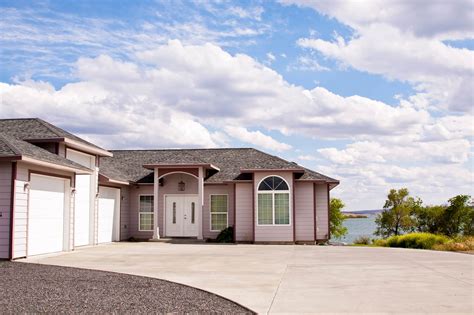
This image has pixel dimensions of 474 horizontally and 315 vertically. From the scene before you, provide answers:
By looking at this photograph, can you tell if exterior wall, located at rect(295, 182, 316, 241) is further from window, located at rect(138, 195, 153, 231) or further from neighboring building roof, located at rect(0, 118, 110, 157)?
neighboring building roof, located at rect(0, 118, 110, 157)

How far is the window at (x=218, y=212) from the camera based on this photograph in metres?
28.3

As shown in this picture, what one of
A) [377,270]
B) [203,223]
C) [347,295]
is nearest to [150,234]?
[203,223]

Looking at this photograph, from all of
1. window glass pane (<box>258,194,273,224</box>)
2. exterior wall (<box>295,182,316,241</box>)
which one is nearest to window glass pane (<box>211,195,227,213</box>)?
window glass pane (<box>258,194,273,224</box>)

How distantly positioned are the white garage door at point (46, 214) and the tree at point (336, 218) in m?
21.6

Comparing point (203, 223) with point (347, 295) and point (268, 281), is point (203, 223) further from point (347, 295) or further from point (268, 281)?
point (347, 295)

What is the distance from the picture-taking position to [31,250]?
17.9 m

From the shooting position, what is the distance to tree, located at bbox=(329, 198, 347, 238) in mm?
37656

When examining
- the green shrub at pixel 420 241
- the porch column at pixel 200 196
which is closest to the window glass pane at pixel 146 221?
the porch column at pixel 200 196

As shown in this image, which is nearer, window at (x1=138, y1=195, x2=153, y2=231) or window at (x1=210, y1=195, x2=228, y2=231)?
window at (x1=210, y1=195, x2=228, y2=231)

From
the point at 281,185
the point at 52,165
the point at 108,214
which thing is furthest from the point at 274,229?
the point at 52,165

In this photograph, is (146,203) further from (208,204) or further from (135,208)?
(208,204)

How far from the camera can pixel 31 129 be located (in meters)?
21.8

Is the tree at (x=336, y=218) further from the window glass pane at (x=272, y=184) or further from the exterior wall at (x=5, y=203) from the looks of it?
the exterior wall at (x=5, y=203)

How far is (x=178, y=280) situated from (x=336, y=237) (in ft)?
88.2
